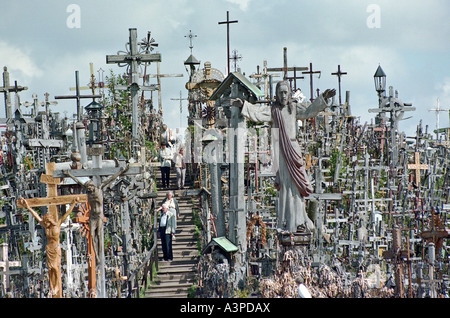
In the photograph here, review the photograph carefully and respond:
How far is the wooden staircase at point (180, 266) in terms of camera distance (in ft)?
68.7

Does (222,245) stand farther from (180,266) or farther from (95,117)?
(95,117)

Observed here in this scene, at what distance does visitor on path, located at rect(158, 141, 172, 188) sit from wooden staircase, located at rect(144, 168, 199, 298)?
212 centimetres

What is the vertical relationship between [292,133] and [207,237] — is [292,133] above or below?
above

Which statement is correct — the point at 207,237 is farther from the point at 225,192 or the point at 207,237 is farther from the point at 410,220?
the point at 410,220

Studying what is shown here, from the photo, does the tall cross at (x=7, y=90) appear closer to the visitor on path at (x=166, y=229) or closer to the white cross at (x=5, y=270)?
the visitor on path at (x=166, y=229)

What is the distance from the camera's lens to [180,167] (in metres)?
27.4

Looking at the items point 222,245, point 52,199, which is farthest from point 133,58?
point 52,199

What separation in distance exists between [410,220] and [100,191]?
10.7 meters

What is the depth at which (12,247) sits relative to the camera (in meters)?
24.4

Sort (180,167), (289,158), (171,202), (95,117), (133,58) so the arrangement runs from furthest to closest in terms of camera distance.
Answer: (95,117) < (180,167) < (133,58) < (171,202) < (289,158)

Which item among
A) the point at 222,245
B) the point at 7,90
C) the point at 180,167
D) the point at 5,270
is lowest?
the point at 5,270

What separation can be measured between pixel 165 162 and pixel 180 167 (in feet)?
1.42

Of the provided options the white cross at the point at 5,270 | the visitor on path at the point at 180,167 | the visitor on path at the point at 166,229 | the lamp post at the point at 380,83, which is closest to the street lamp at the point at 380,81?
the lamp post at the point at 380,83
